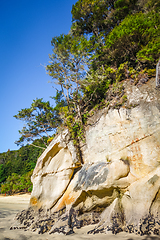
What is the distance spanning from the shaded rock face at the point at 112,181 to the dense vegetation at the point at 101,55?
3.19 feet

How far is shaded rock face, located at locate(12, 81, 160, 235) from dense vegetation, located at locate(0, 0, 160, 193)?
0.97 meters

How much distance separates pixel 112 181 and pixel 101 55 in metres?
9.29

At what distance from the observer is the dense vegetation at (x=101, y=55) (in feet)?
26.8

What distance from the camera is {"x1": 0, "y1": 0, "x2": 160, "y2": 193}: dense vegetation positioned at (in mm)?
8172

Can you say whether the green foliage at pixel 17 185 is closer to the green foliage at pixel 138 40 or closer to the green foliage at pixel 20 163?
the green foliage at pixel 20 163

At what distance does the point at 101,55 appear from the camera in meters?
11.2

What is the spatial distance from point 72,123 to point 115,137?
3.29 m

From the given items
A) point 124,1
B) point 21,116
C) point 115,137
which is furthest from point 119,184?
point 124,1

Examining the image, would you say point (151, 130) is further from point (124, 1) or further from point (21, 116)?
point (21, 116)

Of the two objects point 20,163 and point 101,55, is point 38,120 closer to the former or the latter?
point 101,55

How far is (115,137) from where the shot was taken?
691 cm

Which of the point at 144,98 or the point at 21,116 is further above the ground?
the point at 21,116

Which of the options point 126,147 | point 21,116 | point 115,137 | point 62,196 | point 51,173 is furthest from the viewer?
point 21,116

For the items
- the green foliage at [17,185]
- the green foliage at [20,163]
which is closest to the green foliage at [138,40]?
the green foliage at [17,185]
